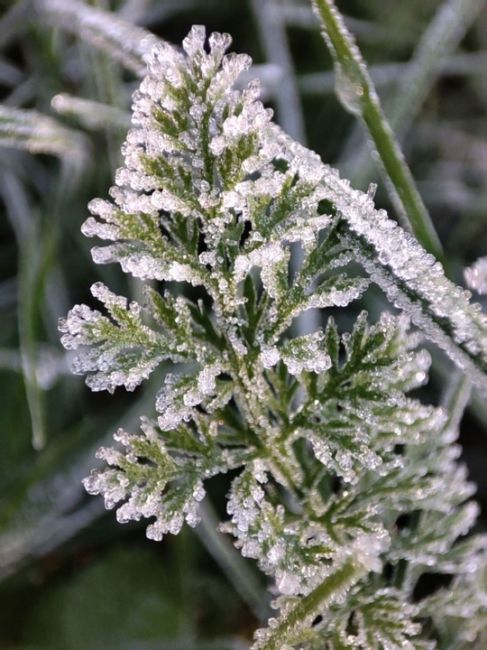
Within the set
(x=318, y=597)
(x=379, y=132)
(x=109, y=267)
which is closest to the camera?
(x=318, y=597)

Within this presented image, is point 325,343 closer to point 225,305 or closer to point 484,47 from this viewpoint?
point 225,305

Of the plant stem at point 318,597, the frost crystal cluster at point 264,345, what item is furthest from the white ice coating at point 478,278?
the plant stem at point 318,597

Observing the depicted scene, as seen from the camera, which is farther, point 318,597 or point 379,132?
point 379,132

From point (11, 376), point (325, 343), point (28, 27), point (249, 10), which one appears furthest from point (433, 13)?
point (325, 343)

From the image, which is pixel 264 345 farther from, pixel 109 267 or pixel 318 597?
pixel 109 267

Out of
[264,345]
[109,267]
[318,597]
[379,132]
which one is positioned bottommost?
[318,597]

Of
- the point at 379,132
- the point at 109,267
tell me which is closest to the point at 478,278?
the point at 379,132

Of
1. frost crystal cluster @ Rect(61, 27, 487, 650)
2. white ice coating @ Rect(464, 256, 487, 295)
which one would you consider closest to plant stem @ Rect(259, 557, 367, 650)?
frost crystal cluster @ Rect(61, 27, 487, 650)
